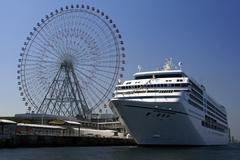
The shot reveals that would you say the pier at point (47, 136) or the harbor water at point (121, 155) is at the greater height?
the pier at point (47, 136)

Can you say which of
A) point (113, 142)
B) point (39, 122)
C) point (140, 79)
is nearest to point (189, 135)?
point (140, 79)

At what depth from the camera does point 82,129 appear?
9412 centimetres

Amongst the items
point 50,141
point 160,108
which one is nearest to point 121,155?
point 160,108

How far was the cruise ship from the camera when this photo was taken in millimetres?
57219

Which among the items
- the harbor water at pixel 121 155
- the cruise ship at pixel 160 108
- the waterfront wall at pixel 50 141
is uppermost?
the cruise ship at pixel 160 108

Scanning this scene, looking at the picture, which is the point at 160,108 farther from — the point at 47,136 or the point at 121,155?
the point at 47,136

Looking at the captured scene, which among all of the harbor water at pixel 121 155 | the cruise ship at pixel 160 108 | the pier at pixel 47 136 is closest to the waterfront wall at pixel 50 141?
the pier at pixel 47 136

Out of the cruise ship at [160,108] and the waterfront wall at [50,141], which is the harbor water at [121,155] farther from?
the waterfront wall at [50,141]

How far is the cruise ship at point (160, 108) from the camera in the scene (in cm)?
5722

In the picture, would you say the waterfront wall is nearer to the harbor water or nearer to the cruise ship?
the harbor water

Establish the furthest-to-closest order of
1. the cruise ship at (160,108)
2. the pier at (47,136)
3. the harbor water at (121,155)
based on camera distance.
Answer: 1. the pier at (47,136)
2. the cruise ship at (160,108)
3. the harbor water at (121,155)

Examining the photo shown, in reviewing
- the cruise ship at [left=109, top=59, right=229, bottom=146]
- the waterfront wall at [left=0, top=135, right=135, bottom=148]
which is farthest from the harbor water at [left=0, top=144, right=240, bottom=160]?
the waterfront wall at [left=0, top=135, right=135, bottom=148]

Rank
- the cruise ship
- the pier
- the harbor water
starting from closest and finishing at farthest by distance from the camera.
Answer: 1. the harbor water
2. the cruise ship
3. the pier

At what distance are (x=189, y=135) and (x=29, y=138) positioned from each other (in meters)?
23.4
